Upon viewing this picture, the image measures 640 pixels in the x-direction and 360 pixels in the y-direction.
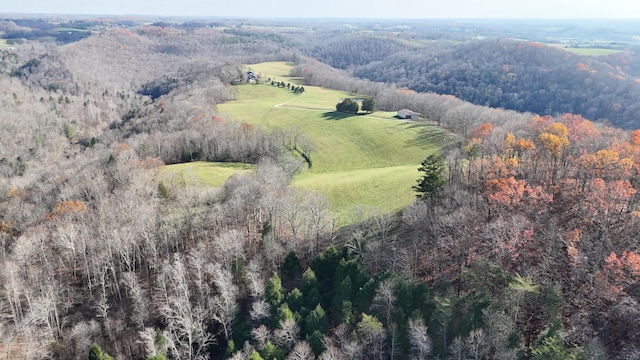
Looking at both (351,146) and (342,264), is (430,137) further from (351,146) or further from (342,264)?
(342,264)

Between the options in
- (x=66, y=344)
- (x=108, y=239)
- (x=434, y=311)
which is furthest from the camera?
(x=108, y=239)

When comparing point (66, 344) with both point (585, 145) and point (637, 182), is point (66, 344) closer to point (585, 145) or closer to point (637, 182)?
point (637, 182)

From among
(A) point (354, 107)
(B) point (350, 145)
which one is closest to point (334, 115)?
(A) point (354, 107)

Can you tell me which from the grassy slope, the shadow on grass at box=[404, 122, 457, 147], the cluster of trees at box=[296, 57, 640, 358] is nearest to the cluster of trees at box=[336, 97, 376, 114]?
the grassy slope

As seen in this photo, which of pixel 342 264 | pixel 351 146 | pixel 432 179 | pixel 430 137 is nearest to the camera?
pixel 342 264

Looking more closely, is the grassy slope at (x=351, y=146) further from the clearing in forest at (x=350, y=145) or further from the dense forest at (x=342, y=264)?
the dense forest at (x=342, y=264)

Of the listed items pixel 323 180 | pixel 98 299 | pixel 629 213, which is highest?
pixel 629 213

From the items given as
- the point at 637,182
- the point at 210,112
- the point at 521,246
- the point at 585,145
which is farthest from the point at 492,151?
the point at 210,112

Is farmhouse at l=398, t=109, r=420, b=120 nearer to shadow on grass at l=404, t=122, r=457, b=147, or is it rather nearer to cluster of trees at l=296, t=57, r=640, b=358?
shadow on grass at l=404, t=122, r=457, b=147
